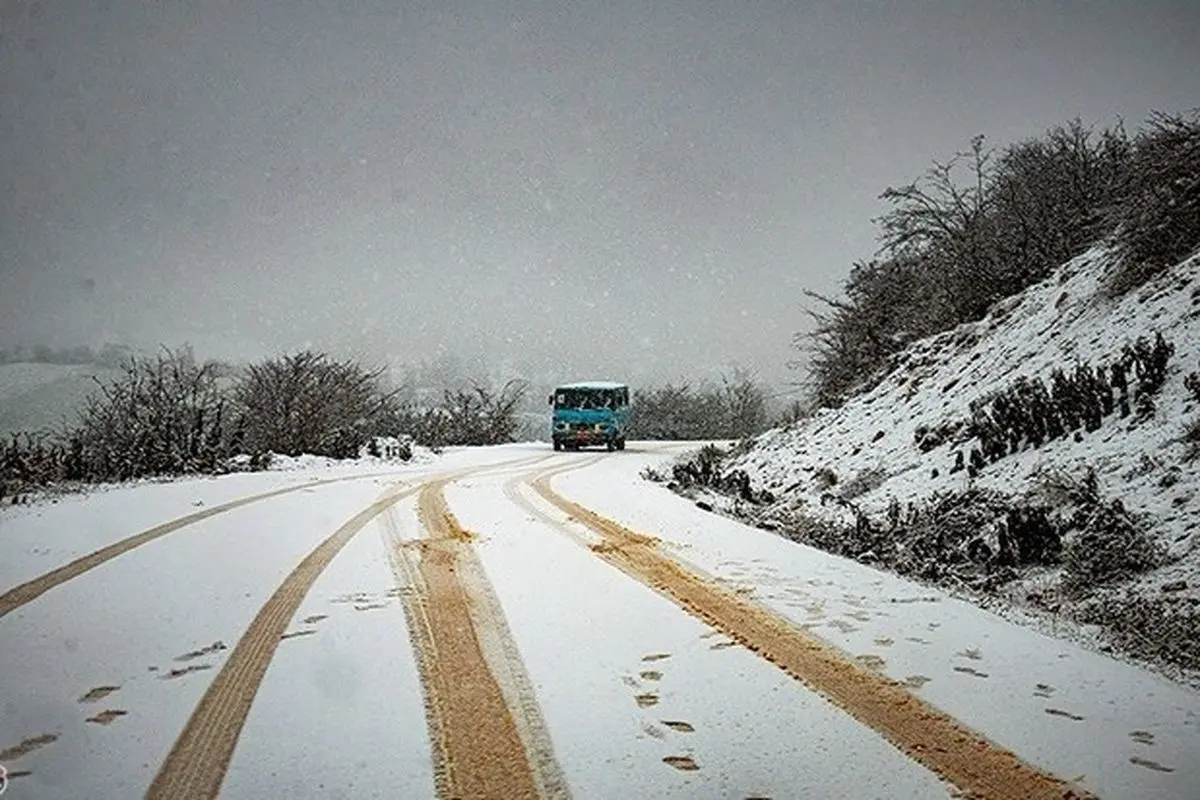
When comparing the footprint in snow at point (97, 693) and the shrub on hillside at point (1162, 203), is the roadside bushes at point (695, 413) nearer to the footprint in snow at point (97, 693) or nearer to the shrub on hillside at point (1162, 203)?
the shrub on hillside at point (1162, 203)

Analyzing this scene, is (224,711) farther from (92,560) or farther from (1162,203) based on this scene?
(1162,203)

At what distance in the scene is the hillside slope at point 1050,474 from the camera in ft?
16.6

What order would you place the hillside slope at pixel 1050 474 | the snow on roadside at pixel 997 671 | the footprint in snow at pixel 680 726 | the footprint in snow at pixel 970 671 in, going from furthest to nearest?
1. the hillside slope at pixel 1050 474
2. the footprint in snow at pixel 970 671
3. the footprint in snow at pixel 680 726
4. the snow on roadside at pixel 997 671

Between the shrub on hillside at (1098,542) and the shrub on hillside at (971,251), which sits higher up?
the shrub on hillside at (971,251)

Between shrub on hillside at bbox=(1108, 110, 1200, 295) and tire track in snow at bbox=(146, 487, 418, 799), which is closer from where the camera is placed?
tire track in snow at bbox=(146, 487, 418, 799)

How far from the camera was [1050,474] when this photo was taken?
7.07 meters

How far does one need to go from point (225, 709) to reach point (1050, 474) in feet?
23.6

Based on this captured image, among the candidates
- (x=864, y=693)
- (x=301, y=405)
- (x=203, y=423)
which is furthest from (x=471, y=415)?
(x=864, y=693)

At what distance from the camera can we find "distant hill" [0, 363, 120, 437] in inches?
813

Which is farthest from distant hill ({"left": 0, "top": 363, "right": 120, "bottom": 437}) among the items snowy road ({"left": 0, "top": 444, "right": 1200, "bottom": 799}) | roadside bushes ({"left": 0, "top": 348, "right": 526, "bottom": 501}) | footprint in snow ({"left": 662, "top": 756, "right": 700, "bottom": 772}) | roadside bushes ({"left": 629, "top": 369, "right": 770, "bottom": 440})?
roadside bushes ({"left": 629, "top": 369, "right": 770, "bottom": 440})

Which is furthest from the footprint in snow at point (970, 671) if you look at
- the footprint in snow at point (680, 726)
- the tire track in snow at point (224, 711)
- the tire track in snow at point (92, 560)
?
the tire track in snow at point (92, 560)

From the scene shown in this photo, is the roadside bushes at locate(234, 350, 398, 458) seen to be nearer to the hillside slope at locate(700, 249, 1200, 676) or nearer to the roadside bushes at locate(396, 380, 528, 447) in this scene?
the roadside bushes at locate(396, 380, 528, 447)

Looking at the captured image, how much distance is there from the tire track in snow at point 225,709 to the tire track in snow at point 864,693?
2512mm

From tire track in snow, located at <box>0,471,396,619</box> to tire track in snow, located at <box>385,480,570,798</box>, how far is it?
2563 millimetres
